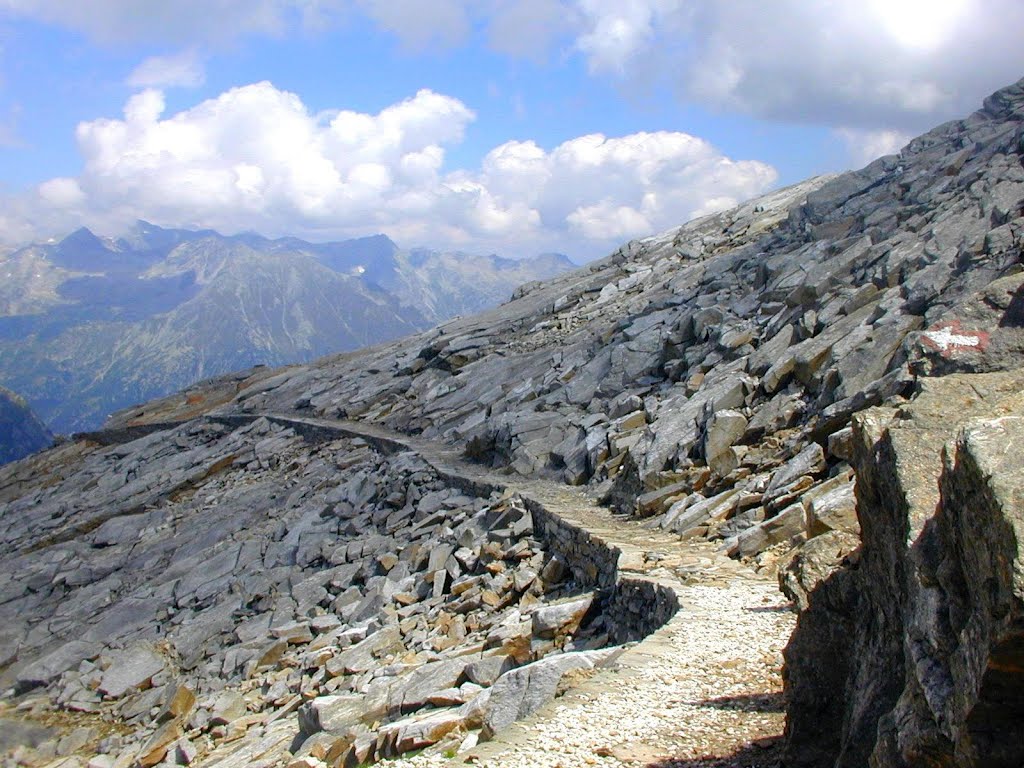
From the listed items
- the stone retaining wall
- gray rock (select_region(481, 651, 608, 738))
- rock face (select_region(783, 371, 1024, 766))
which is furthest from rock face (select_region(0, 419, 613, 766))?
rock face (select_region(783, 371, 1024, 766))

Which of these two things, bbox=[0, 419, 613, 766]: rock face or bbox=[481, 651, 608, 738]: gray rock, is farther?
bbox=[0, 419, 613, 766]: rock face

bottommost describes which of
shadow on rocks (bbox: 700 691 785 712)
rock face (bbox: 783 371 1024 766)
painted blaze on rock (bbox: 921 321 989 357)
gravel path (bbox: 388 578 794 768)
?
shadow on rocks (bbox: 700 691 785 712)

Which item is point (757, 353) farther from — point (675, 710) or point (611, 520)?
point (675, 710)

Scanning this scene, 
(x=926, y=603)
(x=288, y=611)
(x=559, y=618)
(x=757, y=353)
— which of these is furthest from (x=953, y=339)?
(x=288, y=611)

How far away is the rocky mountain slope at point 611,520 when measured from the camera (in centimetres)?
750

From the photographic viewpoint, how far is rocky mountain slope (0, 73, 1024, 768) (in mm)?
7504

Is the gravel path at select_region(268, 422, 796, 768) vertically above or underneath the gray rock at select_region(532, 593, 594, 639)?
above

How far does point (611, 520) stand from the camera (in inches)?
947

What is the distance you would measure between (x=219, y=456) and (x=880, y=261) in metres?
38.5

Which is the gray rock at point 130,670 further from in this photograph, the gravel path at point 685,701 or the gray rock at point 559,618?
the gravel path at point 685,701

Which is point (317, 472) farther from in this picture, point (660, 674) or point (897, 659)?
point (897, 659)

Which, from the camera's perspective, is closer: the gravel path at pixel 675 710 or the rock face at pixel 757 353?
the gravel path at pixel 675 710

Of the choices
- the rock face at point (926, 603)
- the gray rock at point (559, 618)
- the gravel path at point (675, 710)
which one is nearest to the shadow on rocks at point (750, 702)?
the gravel path at point (675, 710)

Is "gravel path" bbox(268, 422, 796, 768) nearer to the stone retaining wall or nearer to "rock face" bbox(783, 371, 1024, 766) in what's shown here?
the stone retaining wall
